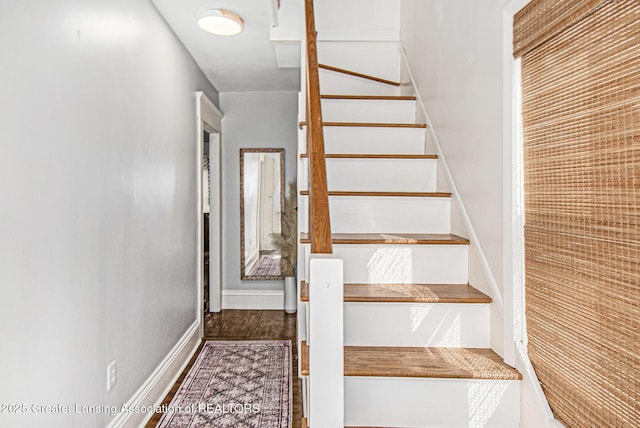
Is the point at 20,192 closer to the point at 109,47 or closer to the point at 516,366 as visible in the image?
the point at 109,47

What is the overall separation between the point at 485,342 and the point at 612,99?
3.39 feet

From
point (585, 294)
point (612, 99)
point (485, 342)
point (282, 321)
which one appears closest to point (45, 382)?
point (485, 342)

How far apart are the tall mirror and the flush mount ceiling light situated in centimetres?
199

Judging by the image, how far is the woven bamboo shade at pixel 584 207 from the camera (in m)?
1.00

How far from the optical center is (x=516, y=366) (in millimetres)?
1470

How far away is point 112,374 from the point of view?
6.56 feet

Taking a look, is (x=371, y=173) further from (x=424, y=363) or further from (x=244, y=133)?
(x=244, y=133)

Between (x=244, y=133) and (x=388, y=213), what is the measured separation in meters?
2.94

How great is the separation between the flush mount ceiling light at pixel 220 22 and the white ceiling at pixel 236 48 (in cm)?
3

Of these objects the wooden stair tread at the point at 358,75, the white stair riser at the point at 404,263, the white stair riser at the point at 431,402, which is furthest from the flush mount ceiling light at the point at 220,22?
the white stair riser at the point at 431,402

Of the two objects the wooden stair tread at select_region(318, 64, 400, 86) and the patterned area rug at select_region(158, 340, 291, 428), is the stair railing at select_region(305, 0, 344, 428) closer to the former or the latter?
the patterned area rug at select_region(158, 340, 291, 428)

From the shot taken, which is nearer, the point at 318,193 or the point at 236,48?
the point at 318,193

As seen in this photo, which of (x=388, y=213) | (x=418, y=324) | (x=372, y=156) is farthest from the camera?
(x=372, y=156)

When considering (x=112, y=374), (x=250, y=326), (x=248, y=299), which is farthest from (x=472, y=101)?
(x=248, y=299)
